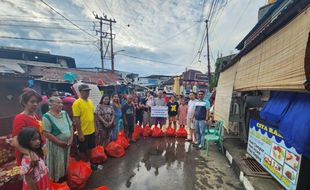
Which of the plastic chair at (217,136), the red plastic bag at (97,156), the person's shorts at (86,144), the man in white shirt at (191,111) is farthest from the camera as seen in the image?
the man in white shirt at (191,111)

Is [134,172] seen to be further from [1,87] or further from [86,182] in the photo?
[1,87]

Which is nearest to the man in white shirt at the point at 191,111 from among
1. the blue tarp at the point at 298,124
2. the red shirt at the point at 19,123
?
the blue tarp at the point at 298,124

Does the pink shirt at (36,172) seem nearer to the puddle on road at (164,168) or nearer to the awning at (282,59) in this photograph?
the puddle on road at (164,168)

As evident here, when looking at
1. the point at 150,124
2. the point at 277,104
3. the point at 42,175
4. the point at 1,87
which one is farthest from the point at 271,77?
the point at 1,87

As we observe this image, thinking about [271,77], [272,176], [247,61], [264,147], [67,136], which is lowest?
[272,176]

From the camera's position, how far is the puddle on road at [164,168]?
3.84 m

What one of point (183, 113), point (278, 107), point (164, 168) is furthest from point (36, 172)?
point (183, 113)

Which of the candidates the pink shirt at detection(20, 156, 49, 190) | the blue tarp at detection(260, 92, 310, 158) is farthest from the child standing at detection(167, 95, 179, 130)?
the pink shirt at detection(20, 156, 49, 190)

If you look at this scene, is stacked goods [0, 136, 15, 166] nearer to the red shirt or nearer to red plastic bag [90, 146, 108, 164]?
the red shirt

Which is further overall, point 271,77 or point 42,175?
point 271,77

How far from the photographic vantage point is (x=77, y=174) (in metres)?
3.41

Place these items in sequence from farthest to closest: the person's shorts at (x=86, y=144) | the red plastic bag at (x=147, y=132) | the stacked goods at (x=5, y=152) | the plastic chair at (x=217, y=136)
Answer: the red plastic bag at (x=147, y=132)
the plastic chair at (x=217, y=136)
the person's shorts at (x=86, y=144)
the stacked goods at (x=5, y=152)

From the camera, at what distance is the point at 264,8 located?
9133 mm

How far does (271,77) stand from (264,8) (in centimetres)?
835
